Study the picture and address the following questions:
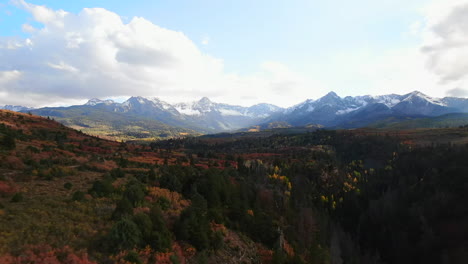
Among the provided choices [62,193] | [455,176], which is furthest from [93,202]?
[455,176]

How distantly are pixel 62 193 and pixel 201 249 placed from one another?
15709 mm

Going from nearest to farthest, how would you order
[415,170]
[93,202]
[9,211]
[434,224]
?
1. [9,211]
2. [93,202]
3. [434,224]
4. [415,170]

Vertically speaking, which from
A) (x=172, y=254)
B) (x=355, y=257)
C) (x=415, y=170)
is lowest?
(x=355, y=257)

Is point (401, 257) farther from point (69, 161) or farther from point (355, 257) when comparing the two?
point (69, 161)

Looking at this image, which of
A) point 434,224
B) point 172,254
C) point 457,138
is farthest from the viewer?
point 457,138

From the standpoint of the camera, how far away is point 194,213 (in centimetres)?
2622

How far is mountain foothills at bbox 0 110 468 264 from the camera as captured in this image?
1788 cm

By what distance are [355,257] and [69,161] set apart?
93.8 m

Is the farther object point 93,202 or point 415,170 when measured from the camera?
point 415,170

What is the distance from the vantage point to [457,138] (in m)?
161

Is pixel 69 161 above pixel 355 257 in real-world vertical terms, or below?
above

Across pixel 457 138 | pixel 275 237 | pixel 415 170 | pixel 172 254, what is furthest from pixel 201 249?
pixel 457 138

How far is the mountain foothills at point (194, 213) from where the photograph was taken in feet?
58.6

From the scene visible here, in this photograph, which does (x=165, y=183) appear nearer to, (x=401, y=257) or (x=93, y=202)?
(x=93, y=202)
